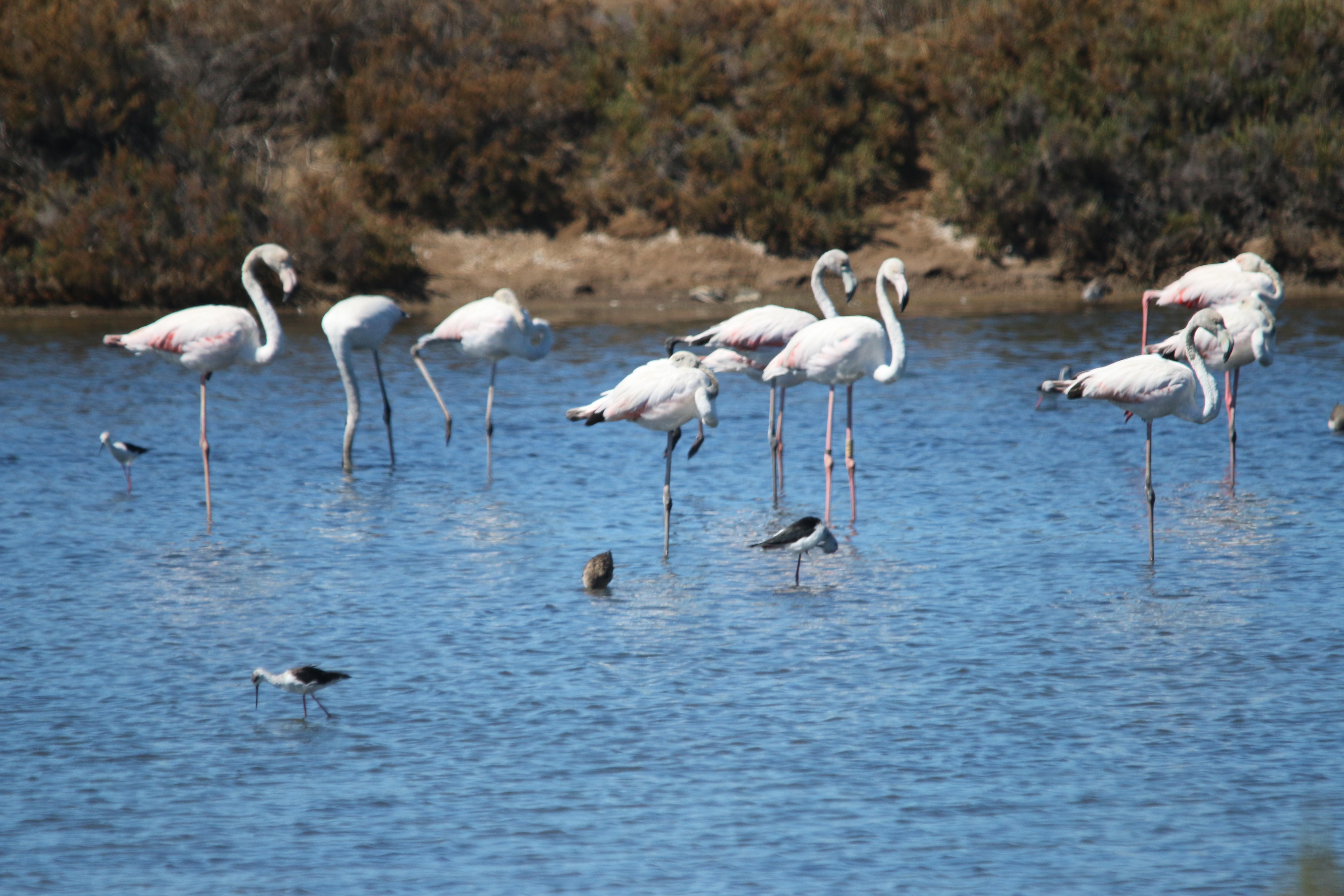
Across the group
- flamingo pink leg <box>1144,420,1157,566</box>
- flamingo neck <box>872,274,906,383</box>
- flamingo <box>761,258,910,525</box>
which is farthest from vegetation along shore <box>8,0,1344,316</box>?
flamingo pink leg <box>1144,420,1157,566</box>

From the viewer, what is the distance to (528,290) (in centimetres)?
2300

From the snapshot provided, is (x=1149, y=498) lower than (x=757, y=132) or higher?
lower

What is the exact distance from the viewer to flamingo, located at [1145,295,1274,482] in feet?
31.9

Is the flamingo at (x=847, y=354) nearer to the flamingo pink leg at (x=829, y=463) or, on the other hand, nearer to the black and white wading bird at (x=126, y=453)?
the flamingo pink leg at (x=829, y=463)

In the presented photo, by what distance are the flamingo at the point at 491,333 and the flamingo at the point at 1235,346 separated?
A: 4649 mm

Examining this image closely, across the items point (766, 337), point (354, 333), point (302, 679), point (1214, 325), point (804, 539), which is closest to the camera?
point (302, 679)

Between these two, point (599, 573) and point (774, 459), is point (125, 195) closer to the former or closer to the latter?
point (774, 459)

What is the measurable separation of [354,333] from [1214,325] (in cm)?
615

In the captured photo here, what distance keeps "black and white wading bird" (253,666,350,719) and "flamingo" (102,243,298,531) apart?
4.75m

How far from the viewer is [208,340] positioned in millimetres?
10602

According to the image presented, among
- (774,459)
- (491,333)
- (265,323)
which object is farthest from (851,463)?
(265,323)

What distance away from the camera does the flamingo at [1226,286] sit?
12078 mm

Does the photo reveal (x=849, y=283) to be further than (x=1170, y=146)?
No

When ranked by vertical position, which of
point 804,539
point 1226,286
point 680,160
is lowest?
point 804,539
